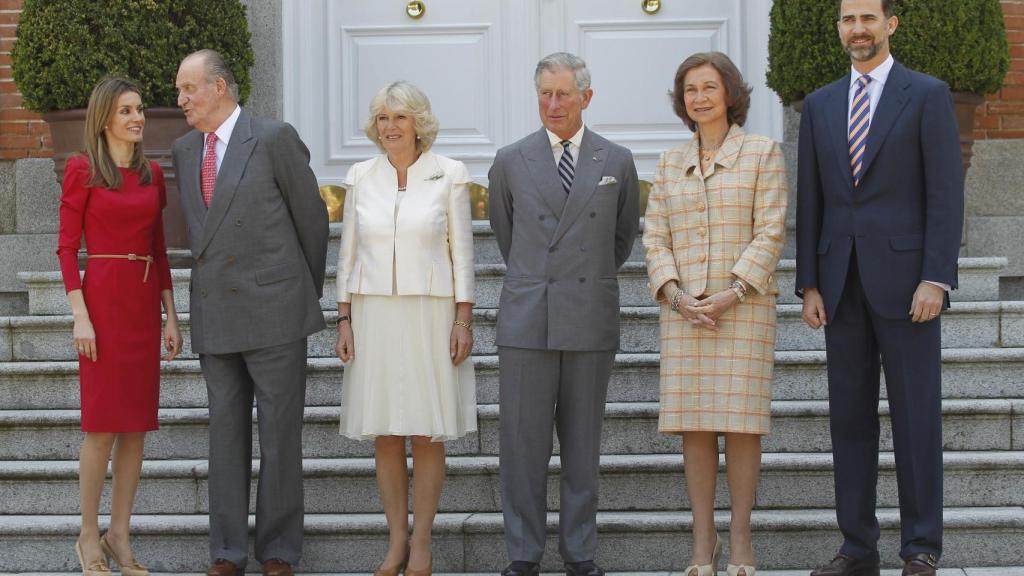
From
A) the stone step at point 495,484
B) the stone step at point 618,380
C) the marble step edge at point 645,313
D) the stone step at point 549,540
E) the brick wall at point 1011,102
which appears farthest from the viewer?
the brick wall at point 1011,102

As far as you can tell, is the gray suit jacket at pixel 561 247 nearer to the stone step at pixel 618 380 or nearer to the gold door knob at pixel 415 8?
the stone step at pixel 618 380

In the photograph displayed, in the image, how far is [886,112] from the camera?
14.2ft

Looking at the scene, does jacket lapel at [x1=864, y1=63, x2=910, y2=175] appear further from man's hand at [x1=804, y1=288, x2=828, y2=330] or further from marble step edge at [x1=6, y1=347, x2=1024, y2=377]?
marble step edge at [x1=6, y1=347, x2=1024, y2=377]

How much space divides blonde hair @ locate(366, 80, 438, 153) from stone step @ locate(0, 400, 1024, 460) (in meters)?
1.19

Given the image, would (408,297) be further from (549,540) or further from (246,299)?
(549,540)

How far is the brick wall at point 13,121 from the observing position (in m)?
6.78

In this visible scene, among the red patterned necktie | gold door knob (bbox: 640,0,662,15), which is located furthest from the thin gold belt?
gold door knob (bbox: 640,0,662,15)

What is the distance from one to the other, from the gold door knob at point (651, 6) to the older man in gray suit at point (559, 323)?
2576mm

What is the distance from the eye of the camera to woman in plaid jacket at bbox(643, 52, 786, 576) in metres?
4.42

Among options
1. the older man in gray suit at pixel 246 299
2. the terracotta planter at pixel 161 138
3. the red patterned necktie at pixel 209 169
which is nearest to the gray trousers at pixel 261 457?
the older man in gray suit at pixel 246 299

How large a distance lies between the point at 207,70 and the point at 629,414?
198 cm

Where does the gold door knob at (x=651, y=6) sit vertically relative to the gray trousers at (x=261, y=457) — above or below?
above

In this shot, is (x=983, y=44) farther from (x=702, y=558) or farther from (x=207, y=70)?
(x=207, y=70)

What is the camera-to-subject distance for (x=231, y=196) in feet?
15.1
